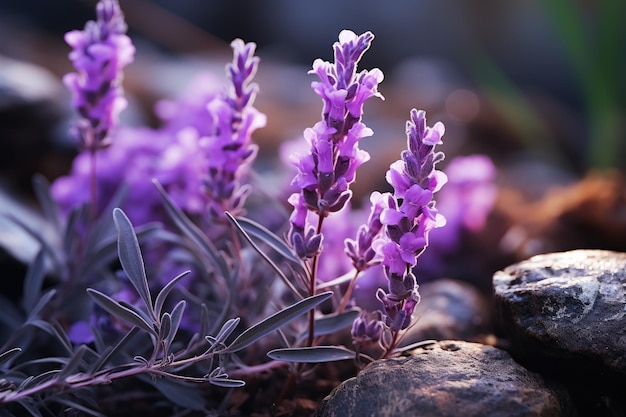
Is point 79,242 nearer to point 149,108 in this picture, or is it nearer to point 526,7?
point 149,108

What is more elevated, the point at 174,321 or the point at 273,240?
the point at 273,240

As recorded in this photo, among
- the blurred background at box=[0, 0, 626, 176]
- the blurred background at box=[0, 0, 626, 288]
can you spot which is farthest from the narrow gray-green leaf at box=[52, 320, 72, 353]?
the blurred background at box=[0, 0, 626, 176]

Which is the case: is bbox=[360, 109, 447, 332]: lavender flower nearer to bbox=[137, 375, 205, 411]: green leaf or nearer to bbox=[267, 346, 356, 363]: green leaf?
bbox=[267, 346, 356, 363]: green leaf

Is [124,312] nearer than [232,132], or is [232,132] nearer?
[124,312]

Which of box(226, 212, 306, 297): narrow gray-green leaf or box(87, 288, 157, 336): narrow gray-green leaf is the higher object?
box(226, 212, 306, 297): narrow gray-green leaf

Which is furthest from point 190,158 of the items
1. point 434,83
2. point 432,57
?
point 432,57

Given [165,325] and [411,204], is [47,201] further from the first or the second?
[411,204]

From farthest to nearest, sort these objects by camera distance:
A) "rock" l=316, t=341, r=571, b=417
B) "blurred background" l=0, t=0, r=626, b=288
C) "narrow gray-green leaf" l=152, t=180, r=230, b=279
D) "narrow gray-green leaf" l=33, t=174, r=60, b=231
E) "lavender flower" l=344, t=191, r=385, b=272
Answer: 1. "blurred background" l=0, t=0, r=626, b=288
2. "narrow gray-green leaf" l=33, t=174, r=60, b=231
3. "narrow gray-green leaf" l=152, t=180, r=230, b=279
4. "lavender flower" l=344, t=191, r=385, b=272
5. "rock" l=316, t=341, r=571, b=417
